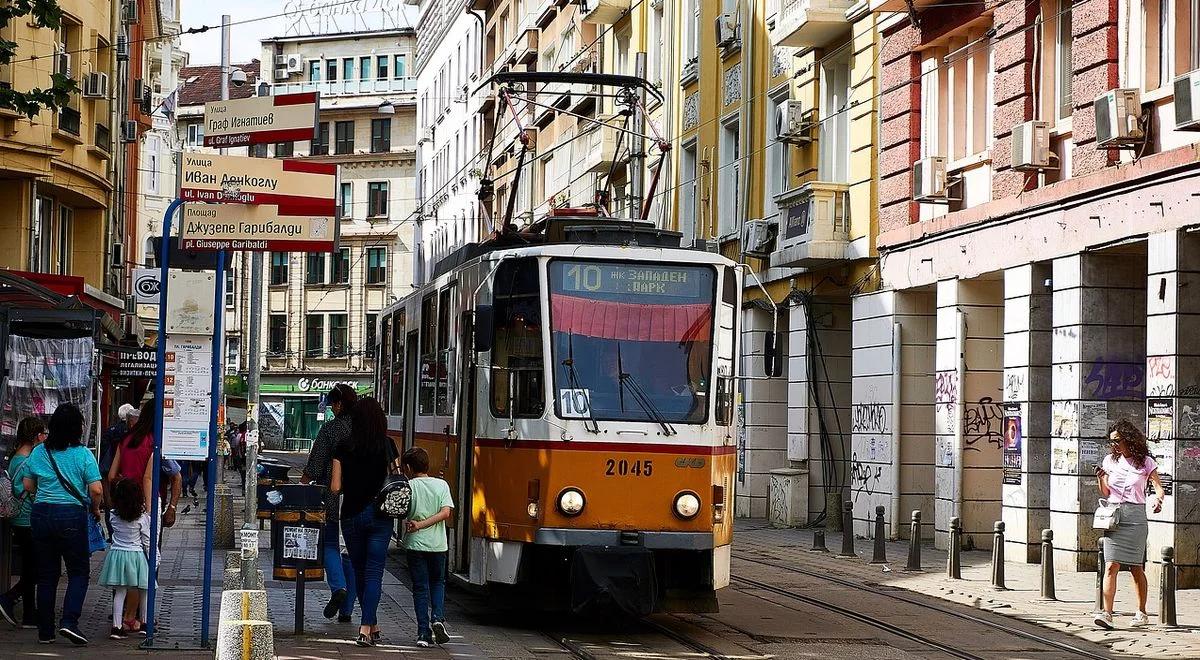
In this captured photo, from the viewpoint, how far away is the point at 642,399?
48.1 ft

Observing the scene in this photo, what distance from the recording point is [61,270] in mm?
35625

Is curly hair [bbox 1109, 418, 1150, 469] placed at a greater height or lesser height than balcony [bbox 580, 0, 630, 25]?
lesser

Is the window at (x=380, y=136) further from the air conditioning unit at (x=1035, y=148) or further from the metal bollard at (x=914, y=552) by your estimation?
the metal bollard at (x=914, y=552)

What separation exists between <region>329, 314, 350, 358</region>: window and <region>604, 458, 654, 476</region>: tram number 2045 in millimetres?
74583

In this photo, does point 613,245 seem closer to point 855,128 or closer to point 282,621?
point 282,621

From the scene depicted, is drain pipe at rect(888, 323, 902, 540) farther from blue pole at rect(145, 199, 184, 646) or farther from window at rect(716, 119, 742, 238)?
blue pole at rect(145, 199, 184, 646)

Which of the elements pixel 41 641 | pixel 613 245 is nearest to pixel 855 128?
pixel 613 245

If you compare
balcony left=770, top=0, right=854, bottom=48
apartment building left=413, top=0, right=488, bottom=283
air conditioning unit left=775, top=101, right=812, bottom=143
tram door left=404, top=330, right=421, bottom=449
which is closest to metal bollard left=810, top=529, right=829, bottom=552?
tram door left=404, top=330, right=421, bottom=449

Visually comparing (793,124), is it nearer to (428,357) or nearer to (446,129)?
(428,357)

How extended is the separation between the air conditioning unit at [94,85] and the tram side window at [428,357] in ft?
55.6

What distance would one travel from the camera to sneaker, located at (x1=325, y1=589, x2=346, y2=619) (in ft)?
49.3

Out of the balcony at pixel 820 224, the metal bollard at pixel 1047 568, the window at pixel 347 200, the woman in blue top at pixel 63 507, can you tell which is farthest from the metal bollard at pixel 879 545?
the window at pixel 347 200

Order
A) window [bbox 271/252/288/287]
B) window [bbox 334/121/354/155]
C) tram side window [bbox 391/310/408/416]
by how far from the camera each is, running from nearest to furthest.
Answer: tram side window [bbox 391/310/408/416] → window [bbox 334/121/354/155] → window [bbox 271/252/288/287]

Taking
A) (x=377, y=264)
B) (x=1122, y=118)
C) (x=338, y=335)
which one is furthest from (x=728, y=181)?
(x=338, y=335)
